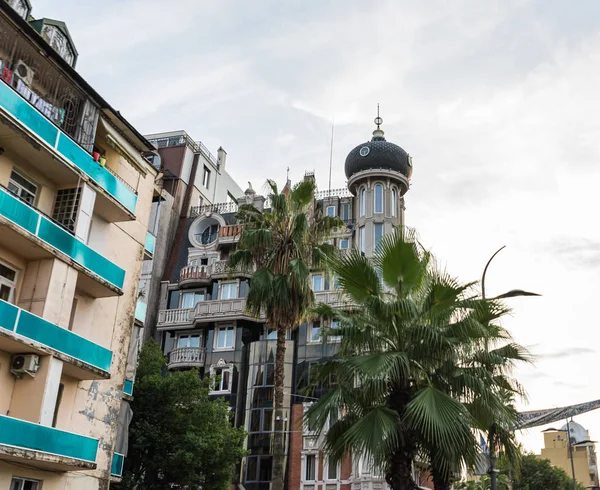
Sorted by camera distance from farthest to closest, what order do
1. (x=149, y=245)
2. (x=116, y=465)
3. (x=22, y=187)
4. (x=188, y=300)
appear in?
(x=188, y=300) < (x=149, y=245) < (x=116, y=465) < (x=22, y=187)

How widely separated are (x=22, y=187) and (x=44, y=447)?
769cm

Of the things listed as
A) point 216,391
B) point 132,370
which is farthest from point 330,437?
point 216,391

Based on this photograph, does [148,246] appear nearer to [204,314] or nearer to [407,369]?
[407,369]

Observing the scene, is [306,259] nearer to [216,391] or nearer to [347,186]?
[216,391]

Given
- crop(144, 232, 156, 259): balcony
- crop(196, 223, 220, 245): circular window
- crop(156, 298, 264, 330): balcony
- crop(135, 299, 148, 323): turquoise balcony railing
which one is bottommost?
crop(135, 299, 148, 323): turquoise balcony railing

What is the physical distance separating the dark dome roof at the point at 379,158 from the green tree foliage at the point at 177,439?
23945mm

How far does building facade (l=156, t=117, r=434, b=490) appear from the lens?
142 ft

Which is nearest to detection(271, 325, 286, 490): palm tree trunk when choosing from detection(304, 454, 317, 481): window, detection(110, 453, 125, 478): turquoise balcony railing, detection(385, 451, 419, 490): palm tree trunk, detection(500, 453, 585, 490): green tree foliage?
detection(110, 453, 125, 478): turquoise balcony railing

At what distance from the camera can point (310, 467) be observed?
140 ft

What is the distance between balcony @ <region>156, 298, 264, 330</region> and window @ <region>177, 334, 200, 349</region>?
2.65 ft

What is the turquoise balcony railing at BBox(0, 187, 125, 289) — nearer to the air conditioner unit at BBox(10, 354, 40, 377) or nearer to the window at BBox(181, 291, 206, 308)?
the air conditioner unit at BBox(10, 354, 40, 377)

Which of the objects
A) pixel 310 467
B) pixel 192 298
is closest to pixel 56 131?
pixel 310 467

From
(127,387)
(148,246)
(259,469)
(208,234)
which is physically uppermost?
(208,234)

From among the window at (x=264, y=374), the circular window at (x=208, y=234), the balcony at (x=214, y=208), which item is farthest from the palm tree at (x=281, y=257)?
the balcony at (x=214, y=208)
